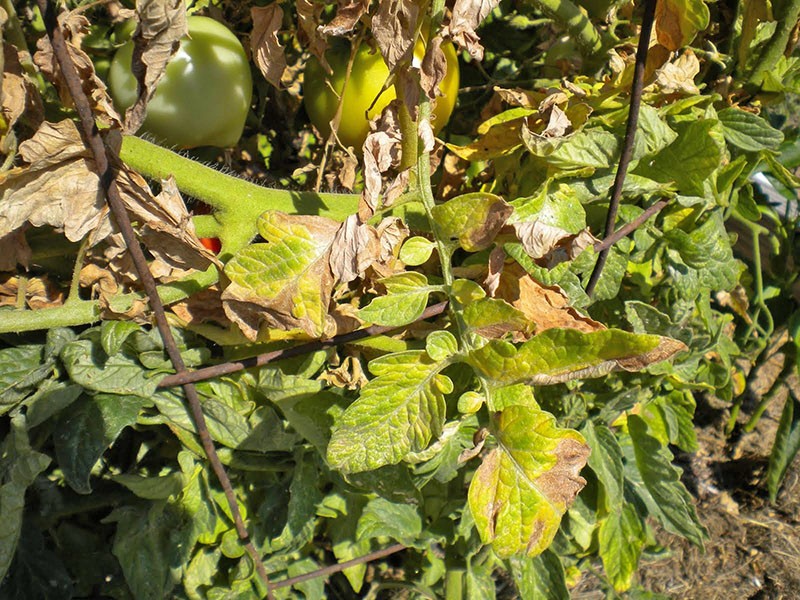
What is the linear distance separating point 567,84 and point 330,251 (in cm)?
31

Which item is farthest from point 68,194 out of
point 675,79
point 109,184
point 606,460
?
point 606,460

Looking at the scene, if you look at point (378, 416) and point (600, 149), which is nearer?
point (378, 416)

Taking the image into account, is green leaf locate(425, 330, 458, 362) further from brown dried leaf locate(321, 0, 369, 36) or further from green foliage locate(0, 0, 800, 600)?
brown dried leaf locate(321, 0, 369, 36)

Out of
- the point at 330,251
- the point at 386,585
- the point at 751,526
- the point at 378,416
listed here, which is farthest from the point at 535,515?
the point at 751,526

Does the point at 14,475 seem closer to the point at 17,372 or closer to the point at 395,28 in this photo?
the point at 17,372

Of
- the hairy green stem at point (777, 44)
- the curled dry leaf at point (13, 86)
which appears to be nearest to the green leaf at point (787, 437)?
the hairy green stem at point (777, 44)

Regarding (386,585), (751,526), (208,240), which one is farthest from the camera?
(751,526)

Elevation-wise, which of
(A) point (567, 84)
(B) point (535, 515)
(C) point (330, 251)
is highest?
(A) point (567, 84)

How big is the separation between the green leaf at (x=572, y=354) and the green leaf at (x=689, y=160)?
306 millimetres

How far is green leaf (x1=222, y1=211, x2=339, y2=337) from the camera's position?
1.80ft

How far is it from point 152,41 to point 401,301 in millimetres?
264

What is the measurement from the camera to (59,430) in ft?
2.17

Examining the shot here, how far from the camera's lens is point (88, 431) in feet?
2.10

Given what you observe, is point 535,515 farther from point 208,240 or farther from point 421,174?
point 208,240
